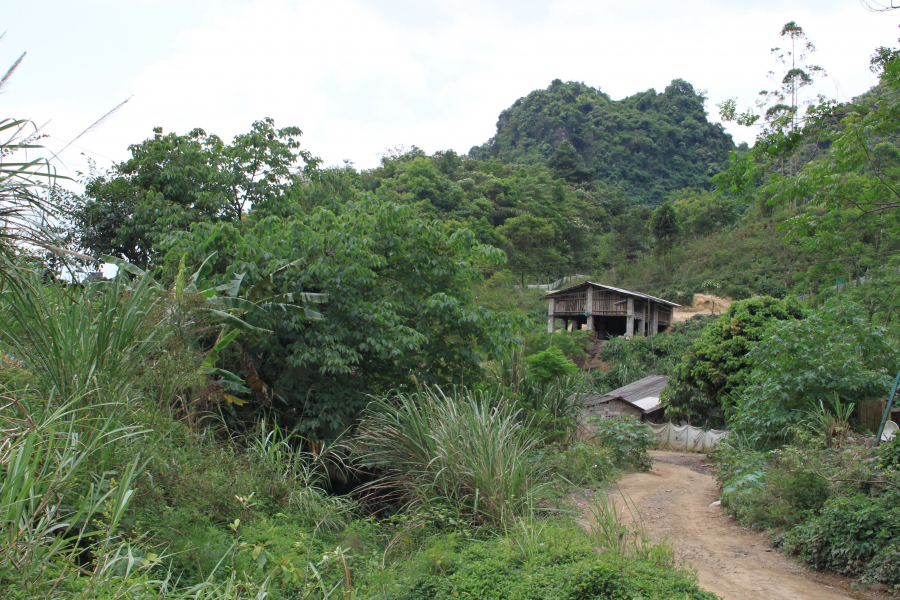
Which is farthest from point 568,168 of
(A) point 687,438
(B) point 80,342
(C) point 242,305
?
(B) point 80,342

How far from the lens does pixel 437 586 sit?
4.03 m

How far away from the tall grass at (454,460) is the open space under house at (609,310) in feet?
99.7

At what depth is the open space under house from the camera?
118 ft

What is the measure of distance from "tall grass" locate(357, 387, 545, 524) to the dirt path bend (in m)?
1.55

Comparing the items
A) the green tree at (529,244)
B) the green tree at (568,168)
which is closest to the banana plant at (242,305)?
the green tree at (529,244)

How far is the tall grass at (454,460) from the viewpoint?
5480 mm

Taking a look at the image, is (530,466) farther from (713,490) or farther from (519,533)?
(713,490)

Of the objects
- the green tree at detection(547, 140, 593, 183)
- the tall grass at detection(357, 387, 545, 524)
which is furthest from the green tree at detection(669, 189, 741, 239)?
the tall grass at detection(357, 387, 545, 524)

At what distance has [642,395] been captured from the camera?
24.5m

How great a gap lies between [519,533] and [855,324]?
7562mm

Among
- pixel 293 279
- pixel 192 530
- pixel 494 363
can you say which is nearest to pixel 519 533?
pixel 192 530

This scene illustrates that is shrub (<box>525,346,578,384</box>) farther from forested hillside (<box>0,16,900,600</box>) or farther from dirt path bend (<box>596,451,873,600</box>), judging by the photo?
dirt path bend (<box>596,451,873,600</box>)

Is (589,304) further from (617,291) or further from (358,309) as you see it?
(358,309)

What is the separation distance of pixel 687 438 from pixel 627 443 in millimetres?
7493
